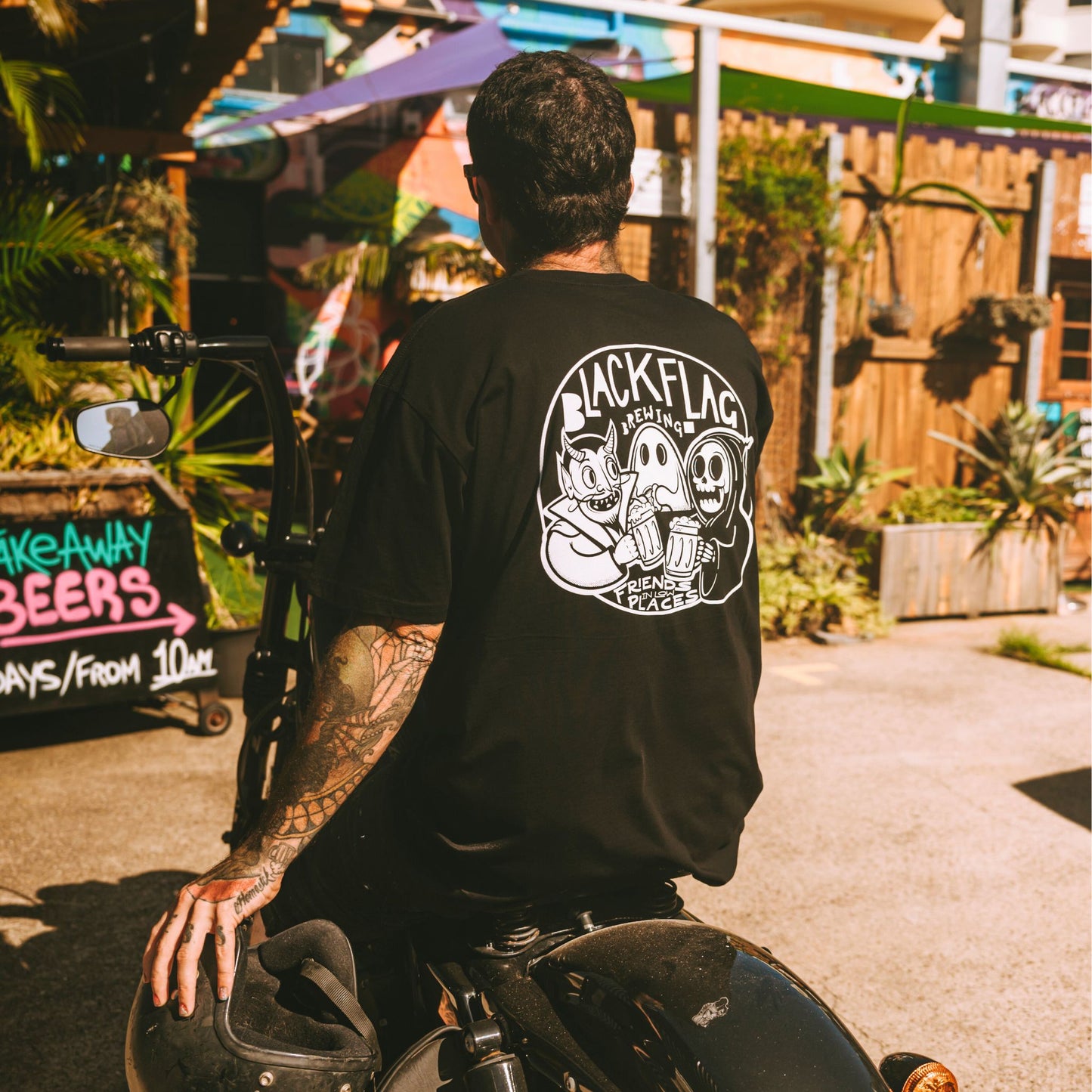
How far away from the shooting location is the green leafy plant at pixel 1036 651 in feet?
21.2

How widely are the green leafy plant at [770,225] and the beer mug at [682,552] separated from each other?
6967mm

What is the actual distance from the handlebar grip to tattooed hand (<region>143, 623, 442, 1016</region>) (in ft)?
3.14

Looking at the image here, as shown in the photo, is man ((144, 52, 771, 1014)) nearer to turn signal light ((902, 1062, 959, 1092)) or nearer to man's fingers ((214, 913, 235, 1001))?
man's fingers ((214, 913, 235, 1001))

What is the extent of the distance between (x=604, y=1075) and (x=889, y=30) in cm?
2358

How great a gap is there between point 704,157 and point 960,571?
357 centimetres

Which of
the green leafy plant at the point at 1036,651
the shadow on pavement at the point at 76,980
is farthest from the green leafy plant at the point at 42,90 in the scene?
the green leafy plant at the point at 1036,651

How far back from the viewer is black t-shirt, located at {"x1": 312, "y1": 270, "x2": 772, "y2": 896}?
1344 millimetres

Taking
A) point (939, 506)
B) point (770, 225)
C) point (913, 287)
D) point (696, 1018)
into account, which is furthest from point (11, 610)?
point (913, 287)

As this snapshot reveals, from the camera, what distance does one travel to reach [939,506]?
27.5ft

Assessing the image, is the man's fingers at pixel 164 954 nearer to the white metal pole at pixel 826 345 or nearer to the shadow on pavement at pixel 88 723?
the shadow on pavement at pixel 88 723

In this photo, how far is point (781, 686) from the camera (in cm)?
601

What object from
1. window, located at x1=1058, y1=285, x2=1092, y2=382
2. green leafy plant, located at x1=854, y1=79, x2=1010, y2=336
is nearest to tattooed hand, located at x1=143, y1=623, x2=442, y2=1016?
green leafy plant, located at x1=854, y1=79, x2=1010, y2=336

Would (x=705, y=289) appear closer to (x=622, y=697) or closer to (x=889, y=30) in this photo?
(x=622, y=697)

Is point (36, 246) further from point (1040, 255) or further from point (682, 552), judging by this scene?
point (1040, 255)
